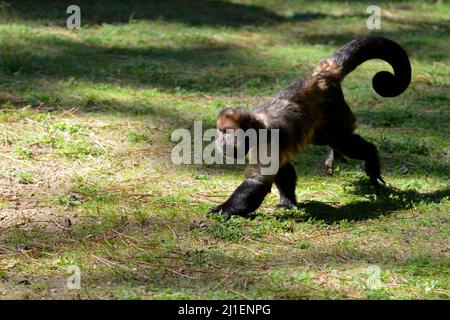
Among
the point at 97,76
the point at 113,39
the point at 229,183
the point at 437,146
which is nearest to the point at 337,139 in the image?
the point at 229,183

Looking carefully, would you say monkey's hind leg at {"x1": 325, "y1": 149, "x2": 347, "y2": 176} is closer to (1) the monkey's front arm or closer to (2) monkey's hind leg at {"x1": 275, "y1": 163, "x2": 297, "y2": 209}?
(2) monkey's hind leg at {"x1": 275, "y1": 163, "x2": 297, "y2": 209}

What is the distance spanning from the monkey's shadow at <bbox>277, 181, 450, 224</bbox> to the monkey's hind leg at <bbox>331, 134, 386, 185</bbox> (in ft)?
0.81

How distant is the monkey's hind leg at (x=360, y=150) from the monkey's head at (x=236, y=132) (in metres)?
1.10

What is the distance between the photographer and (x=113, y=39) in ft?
45.7

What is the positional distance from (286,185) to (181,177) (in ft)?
4.35

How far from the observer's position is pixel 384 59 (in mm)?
8539

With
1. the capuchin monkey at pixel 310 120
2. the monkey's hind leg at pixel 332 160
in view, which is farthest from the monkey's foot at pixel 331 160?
the capuchin monkey at pixel 310 120

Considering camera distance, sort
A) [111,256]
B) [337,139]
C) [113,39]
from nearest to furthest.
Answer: [111,256] → [337,139] → [113,39]

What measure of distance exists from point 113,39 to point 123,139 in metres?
4.81

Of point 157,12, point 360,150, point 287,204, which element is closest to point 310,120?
point 360,150

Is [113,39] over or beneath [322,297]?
over

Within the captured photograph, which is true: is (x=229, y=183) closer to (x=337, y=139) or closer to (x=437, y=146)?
(x=337, y=139)

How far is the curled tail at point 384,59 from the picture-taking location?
8477 mm

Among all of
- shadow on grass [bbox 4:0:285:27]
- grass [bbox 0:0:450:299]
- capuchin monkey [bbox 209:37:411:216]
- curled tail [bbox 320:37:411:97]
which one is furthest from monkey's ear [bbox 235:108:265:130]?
shadow on grass [bbox 4:0:285:27]
